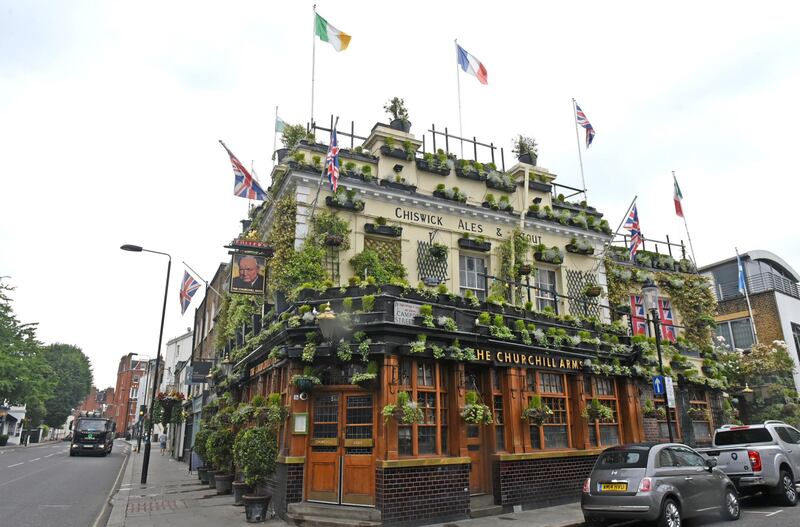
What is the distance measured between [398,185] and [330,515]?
9.81 metres

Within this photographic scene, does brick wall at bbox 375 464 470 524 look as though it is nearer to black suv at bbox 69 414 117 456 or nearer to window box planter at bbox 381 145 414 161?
window box planter at bbox 381 145 414 161

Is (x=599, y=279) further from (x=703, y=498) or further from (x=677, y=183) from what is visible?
(x=703, y=498)

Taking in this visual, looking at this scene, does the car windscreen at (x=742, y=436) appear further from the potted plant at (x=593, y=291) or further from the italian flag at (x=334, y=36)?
the italian flag at (x=334, y=36)

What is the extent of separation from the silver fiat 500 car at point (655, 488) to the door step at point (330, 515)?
14.0ft

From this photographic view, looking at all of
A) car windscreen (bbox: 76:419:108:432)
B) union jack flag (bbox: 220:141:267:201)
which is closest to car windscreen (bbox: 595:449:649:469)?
union jack flag (bbox: 220:141:267:201)

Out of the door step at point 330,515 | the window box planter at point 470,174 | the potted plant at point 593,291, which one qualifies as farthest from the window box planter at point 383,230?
the door step at point 330,515

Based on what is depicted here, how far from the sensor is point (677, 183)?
2280cm

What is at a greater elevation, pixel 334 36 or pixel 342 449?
pixel 334 36

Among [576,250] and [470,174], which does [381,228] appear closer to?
[470,174]

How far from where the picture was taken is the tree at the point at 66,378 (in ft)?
256

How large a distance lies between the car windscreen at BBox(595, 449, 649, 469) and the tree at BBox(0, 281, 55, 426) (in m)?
47.0

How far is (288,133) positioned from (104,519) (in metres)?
11.9

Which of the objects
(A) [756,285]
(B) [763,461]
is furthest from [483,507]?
(A) [756,285]

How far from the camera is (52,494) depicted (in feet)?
54.0
